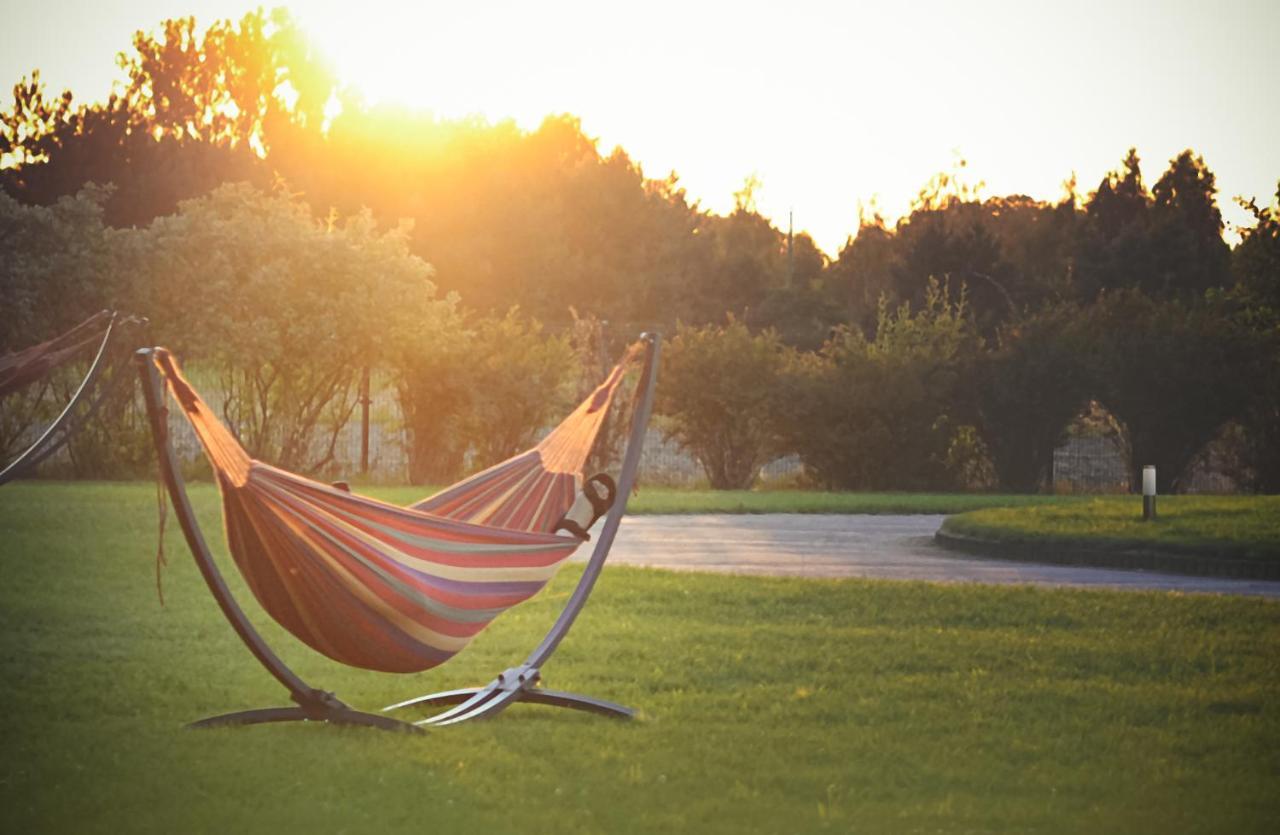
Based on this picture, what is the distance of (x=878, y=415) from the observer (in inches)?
938

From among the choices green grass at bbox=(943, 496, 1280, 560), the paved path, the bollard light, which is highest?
the bollard light

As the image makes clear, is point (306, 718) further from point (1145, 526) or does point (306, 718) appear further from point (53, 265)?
point (53, 265)

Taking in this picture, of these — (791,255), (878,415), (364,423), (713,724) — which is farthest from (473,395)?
(791,255)

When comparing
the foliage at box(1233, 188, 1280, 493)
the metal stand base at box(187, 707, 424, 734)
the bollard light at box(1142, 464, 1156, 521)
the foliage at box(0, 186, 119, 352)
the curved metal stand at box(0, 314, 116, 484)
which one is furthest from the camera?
the foliage at box(1233, 188, 1280, 493)

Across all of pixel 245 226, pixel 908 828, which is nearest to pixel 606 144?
pixel 245 226

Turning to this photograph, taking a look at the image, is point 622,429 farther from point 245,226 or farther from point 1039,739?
point 1039,739

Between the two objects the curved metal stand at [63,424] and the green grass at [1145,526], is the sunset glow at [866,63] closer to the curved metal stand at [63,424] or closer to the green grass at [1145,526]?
the green grass at [1145,526]

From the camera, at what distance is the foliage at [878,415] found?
77.6 ft

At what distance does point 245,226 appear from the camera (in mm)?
24516

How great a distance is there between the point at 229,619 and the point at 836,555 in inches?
369

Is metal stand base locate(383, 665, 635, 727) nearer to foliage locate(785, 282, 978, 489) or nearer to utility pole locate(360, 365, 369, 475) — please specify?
foliage locate(785, 282, 978, 489)

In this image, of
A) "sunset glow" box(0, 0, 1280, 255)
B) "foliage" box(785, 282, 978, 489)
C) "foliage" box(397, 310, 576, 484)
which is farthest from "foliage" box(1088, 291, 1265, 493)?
"foliage" box(397, 310, 576, 484)

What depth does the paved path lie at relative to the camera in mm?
13508

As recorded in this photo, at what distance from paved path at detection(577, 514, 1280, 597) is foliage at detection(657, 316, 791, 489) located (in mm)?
4847
